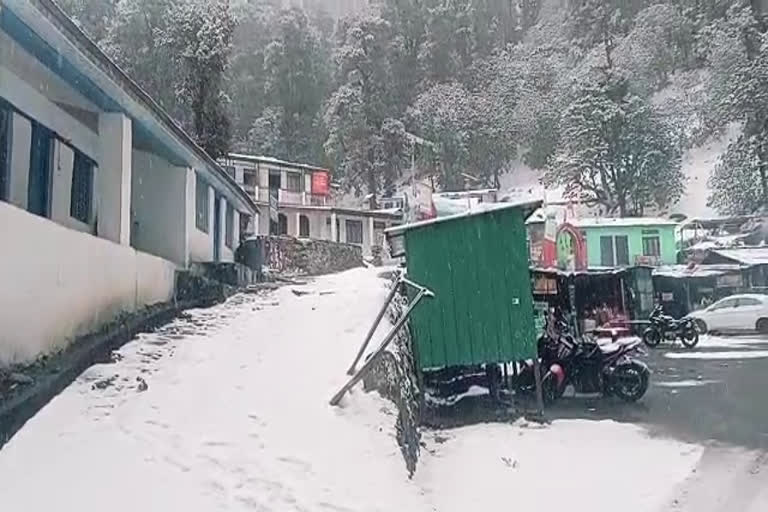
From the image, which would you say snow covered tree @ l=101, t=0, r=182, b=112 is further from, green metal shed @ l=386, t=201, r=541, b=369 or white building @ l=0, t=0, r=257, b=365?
green metal shed @ l=386, t=201, r=541, b=369

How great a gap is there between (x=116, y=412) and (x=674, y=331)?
16.8 m

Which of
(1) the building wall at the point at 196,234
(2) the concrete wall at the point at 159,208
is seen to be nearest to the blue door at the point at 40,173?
(2) the concrete wall at the point at 159,208

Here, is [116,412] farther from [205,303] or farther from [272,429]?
[205,303]

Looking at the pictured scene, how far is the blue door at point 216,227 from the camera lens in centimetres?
1668

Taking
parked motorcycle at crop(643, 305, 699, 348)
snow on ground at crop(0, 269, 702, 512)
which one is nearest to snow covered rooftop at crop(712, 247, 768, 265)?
parked motorcycle at crop(643, 305, 699, 348)

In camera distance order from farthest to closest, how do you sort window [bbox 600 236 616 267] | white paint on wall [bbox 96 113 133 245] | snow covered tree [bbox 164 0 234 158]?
window [bbox 600 236 616 267] → snow covered tree [bbox 164 0 234 158] → white paint on wall [bbox 96 113 133 245]

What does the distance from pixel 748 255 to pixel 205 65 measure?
70.9 feet

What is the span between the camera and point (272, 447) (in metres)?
5.19

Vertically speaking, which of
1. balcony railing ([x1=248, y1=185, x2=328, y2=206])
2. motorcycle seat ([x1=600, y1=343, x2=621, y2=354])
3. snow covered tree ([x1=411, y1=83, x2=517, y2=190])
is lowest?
motorcycle seat ([x1=600, y1=343, x2=621, y2=354])

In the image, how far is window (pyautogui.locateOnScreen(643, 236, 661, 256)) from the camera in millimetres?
31203

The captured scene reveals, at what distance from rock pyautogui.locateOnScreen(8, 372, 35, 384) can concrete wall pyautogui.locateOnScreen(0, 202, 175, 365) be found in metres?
0.11

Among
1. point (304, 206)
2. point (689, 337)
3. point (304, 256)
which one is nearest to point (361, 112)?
point (304, 206)

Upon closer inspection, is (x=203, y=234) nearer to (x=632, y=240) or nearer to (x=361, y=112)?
(x=632, y=240)

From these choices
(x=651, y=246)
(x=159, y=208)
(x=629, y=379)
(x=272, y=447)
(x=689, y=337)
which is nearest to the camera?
(x=272, y=447)
